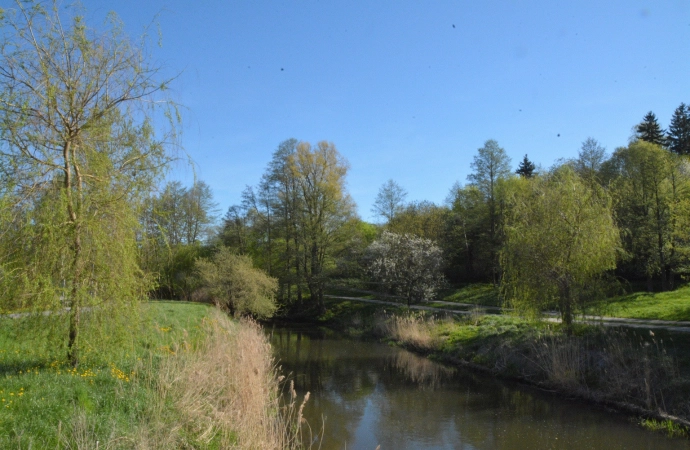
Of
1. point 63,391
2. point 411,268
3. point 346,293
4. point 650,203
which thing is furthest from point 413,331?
point 346,293

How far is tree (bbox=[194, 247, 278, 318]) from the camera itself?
2938 cm

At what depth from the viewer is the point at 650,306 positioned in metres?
21.6

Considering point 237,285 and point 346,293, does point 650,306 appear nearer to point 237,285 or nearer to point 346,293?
point 237,285

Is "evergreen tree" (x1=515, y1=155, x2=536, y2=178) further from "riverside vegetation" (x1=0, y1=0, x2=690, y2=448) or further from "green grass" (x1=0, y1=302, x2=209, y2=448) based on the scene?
"green grass" (x1=0, y1=302, x2=209, y2=448)

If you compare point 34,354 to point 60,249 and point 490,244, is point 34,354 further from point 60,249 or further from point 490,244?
point 490,244

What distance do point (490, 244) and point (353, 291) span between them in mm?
12185

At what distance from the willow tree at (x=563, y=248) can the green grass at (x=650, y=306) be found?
3.71 feet

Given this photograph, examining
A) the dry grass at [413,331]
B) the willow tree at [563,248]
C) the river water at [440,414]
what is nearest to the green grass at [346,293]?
the dry grass at [413,331]

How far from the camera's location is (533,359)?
1587 centimetres

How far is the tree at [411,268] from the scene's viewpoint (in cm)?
2864

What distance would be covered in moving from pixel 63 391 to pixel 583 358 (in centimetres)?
1344

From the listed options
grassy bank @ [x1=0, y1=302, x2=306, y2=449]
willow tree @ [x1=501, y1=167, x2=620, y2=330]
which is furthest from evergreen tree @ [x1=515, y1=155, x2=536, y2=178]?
grassy bank @ [x1=0, y1=302, x2=306, y2=449]

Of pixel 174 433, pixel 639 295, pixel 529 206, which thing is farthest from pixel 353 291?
pixel 174 433

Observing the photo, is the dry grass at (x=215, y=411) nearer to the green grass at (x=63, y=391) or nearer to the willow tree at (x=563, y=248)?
the green grass at (x=63, y=391)
